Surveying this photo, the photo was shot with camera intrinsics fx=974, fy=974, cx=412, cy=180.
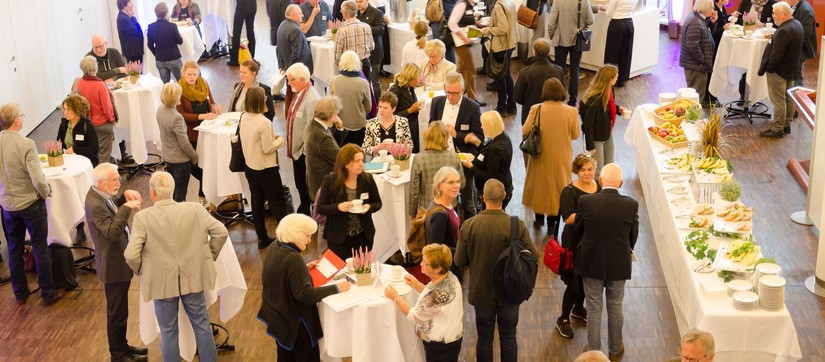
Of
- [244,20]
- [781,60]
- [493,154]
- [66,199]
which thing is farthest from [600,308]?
[244,20]

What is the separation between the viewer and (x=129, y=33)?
1183 cm

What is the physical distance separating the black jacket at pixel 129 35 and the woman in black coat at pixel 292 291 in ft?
23.8

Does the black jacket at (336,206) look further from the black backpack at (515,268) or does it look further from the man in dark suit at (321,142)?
the black backpack at (515,268)

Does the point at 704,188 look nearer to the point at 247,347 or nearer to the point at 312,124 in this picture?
the point at 312,124

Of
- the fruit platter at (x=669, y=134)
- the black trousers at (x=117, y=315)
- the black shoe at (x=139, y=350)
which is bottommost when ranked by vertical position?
the black shoe at (x=139, y=350)

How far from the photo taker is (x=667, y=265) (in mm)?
6953

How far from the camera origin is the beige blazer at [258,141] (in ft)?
24.7

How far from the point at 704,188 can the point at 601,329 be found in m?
1.29

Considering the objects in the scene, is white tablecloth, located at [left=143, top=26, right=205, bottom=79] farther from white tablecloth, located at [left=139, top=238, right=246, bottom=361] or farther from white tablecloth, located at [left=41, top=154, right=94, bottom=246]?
white tablecloth, located at [left=139, top=238, right=246, bottom=361]

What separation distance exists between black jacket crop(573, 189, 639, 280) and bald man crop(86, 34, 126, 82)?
6.07m

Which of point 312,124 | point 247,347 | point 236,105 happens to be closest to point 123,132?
point 236,105

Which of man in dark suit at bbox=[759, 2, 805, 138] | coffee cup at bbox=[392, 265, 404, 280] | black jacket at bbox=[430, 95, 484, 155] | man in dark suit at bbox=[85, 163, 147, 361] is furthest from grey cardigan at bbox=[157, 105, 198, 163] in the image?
man in dark suit at bbox=[759, 2, 805, 138]

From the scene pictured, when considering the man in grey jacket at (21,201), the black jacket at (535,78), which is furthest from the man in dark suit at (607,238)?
the man in grey jacket at (21,201)

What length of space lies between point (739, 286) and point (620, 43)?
6679 mm
